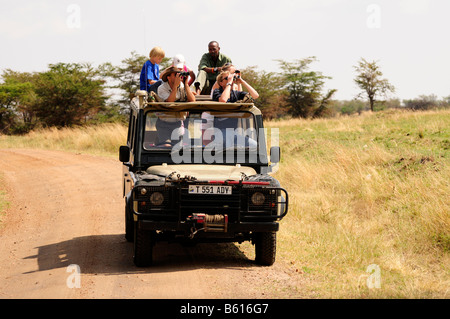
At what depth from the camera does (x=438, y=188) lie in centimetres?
983

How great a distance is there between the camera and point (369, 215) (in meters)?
10.7

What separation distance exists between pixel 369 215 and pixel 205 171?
490 centimetres

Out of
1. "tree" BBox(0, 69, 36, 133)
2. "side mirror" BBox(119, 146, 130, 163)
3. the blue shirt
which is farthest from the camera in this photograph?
"tree" BBox(0, 69, 36, 133)

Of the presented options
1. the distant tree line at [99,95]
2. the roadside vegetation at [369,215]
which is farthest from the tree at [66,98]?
the roadside vegetation at [369,215]

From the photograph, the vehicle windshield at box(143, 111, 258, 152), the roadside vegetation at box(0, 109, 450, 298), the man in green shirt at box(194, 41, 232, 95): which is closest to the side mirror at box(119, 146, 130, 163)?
the vehicle windshield at box(143, 111, 258, 152)

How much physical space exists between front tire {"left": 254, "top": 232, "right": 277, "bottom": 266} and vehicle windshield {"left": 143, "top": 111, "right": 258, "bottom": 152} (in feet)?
4.04

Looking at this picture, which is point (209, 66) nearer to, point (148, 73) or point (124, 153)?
point (148, 73)

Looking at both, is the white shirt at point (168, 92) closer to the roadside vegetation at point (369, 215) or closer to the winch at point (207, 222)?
the winch at point (207, 222)

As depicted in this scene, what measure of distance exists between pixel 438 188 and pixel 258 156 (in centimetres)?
407

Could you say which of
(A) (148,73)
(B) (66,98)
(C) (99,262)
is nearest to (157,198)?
(C) (99,262)

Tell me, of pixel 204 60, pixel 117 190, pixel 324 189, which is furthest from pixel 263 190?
pixel 117 190

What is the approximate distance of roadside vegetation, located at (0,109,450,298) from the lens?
6.62 meters

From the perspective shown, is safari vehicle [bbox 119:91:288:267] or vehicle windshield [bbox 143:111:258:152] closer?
safari vehicle [bbox 119:91:288:267]

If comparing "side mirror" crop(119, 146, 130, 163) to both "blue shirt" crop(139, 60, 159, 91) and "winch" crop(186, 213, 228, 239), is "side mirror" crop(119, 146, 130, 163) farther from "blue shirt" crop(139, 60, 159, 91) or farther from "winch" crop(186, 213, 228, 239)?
"blue shirt" crop(139, 60, 159, 91)
